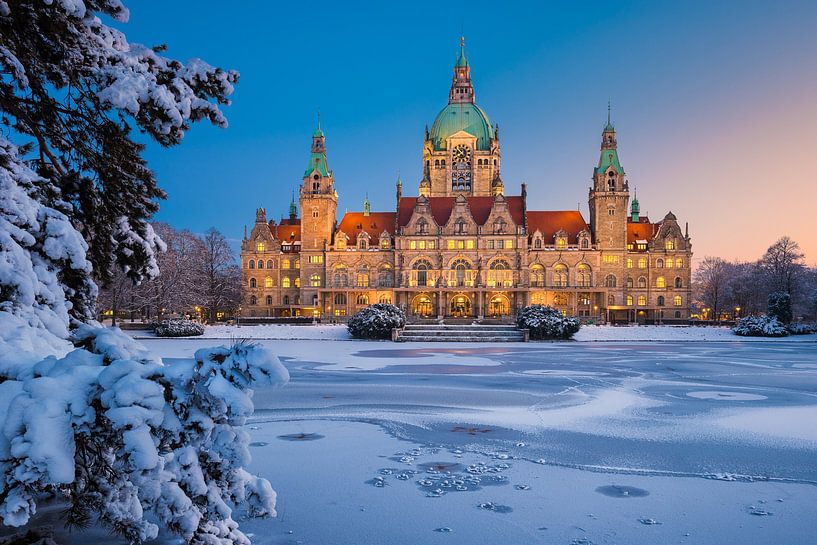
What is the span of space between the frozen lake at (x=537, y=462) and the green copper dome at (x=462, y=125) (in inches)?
3007

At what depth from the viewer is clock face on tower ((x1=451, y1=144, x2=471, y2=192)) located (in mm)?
87312

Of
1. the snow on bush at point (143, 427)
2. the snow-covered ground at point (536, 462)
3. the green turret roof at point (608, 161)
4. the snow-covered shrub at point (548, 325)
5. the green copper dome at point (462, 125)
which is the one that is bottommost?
the snow-covered ground at point (536, 462)

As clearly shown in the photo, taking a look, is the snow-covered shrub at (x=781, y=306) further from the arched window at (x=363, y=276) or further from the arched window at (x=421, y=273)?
the arched window at (x=363, y=276)

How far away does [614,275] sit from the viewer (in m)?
70.5

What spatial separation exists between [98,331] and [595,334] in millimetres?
41818

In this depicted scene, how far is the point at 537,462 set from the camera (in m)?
7.36

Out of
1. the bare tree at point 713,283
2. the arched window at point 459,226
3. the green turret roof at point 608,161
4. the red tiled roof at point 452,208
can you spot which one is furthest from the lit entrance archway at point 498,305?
the bare tree at point 713,283

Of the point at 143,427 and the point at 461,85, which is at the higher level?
the point at 461,85

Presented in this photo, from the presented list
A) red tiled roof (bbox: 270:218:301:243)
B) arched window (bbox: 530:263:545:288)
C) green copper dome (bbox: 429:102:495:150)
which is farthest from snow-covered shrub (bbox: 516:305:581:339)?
green copper dome (bbox: 429:102:495:150)

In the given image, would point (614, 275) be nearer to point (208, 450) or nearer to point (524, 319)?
point (524, 319)

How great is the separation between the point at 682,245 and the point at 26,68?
7875cm

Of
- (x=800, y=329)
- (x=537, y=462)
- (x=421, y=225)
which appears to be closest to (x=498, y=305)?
(x=421, y=225)

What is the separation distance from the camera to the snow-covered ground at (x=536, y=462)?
205 inches

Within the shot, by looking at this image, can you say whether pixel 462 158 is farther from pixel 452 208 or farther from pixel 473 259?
pixel 473 259
